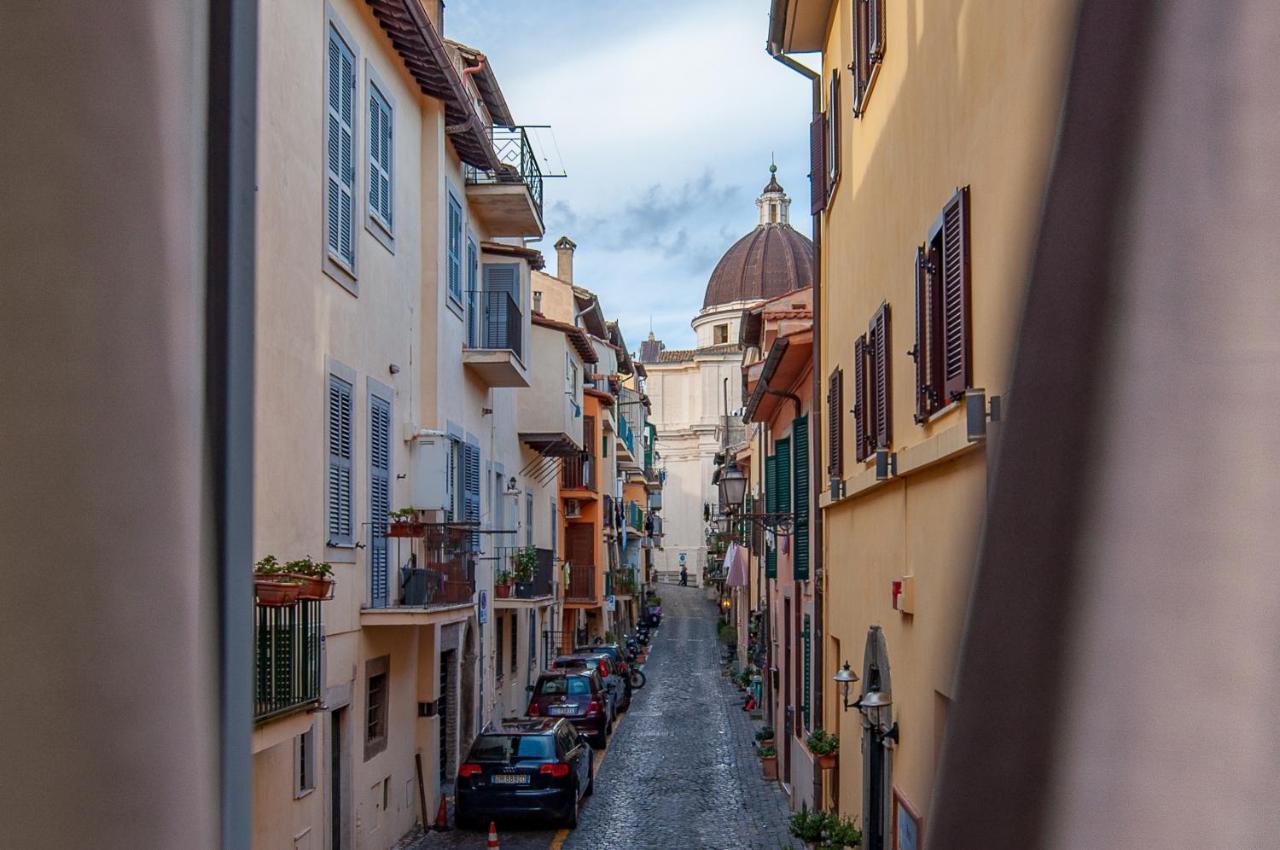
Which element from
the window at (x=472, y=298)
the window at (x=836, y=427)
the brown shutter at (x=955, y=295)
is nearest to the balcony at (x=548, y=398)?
the window at (x=472, y=298)

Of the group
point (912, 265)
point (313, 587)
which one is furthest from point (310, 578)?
point (912, 265)

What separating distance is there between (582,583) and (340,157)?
2683 centimetres

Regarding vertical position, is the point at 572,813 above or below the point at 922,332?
below

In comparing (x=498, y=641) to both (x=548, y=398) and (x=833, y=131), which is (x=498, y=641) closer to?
(x=548, y=398)

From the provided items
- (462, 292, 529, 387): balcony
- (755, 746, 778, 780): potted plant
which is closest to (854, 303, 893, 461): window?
(462, 292, 529, 387): balcony

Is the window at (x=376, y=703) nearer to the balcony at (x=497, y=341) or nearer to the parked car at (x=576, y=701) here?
the balcony at (x=497, y=341)

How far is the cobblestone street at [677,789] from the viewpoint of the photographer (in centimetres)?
1620

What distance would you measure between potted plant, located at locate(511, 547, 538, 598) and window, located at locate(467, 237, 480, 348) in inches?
199

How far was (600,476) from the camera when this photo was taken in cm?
4053

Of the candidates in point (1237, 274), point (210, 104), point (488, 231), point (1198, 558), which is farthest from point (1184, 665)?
point (488, 231)

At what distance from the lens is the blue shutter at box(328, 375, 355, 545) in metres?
12.6

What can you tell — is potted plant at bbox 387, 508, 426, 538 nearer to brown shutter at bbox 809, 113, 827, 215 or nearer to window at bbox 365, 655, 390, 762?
window at bbox 365, 655, 390, 762

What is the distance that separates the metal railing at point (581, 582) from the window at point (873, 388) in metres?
28.2

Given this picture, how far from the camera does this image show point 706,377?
8894 cm
